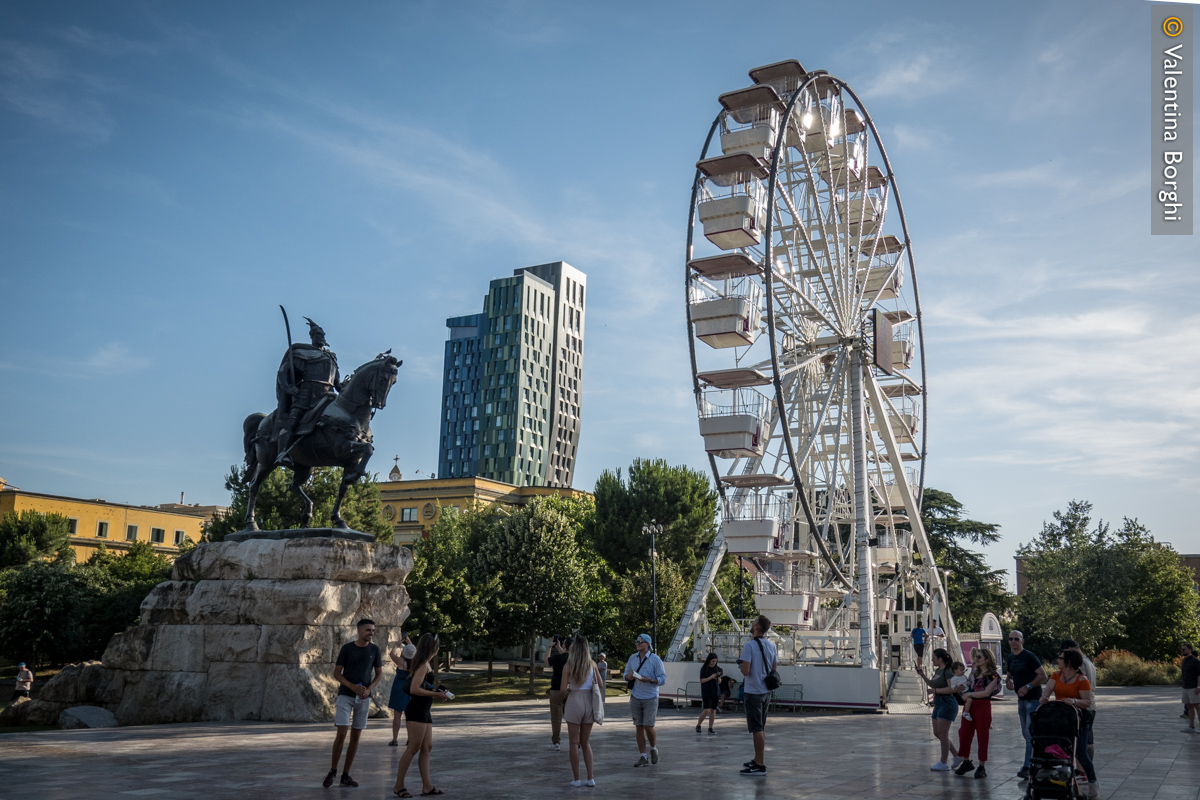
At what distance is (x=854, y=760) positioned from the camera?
12727 mm

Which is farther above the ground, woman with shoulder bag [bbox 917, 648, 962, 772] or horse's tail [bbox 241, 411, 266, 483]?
horse's tail [bbox 241, 411, 266, 483]

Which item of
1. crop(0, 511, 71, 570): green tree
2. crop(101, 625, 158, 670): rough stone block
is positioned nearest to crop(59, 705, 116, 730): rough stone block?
crop(101, 625, 158, 670): rough stone block

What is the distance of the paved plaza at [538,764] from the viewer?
31.0 feet

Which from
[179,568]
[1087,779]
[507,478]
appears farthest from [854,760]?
[507,478]

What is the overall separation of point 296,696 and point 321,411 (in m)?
5.38

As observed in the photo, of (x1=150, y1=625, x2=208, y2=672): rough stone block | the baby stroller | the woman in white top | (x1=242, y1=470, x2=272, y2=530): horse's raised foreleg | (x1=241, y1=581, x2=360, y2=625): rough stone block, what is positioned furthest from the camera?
(x1=242, y1=470, x2=272, y2=530): horse's raised foreleg

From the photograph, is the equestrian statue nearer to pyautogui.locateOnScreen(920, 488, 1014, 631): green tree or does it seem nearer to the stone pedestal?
the stone pedestal

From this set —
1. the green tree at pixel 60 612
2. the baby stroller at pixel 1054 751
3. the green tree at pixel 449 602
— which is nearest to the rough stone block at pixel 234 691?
the baby stroller at pixel 1054 751

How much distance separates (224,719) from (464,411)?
12294 centimetres

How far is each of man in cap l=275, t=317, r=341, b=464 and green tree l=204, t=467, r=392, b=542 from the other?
1721 cm

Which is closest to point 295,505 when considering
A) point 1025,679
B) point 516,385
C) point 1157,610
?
point 1025,679

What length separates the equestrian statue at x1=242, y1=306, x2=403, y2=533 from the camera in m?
18.1

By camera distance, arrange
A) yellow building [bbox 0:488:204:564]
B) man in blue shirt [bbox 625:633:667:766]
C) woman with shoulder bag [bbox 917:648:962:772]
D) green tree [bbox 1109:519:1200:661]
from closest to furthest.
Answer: woman with shoulder bag [bbox 917:648:962:772] < man in blue shirt [bbox 625:633:667:766] < green tree [bbox 1109:519:1200:661] < yellow building [bbox 0:488:204:564]

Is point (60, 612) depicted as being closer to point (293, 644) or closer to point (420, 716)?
point (293, 644)
